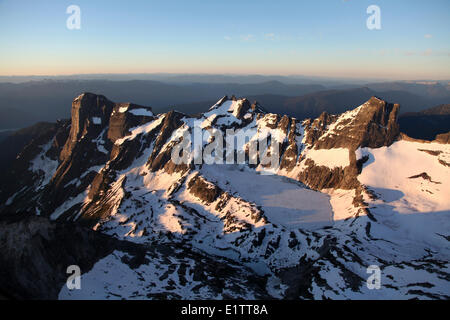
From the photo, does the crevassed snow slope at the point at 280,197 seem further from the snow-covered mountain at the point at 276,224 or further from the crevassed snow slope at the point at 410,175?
the crevassed snow slope at the point at 410,175

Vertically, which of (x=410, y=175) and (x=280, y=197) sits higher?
(x=410, y=175)

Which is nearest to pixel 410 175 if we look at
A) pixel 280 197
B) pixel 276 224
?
pixel 280 197

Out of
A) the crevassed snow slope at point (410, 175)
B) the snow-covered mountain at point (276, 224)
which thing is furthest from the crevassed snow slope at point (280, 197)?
the crevassed snow slope at point (410, 175)

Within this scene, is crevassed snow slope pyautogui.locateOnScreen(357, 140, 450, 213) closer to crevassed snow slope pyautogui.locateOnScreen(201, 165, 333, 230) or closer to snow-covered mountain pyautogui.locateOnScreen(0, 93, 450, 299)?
snow-covered mountain pyautogui.locateOnScreen(0, 93, 450, 299)

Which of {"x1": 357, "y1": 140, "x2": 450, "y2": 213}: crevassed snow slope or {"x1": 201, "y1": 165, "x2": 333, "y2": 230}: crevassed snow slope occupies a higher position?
{"x1": 357, "y1": 140, "x2": 450, "y2": 213}: crevassed snow slope

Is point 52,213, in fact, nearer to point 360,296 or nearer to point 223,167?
point 223,167

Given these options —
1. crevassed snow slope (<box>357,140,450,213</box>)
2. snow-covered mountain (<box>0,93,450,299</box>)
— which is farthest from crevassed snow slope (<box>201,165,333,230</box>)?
crevassed snow slope (<box>357,140,450,213</box>)

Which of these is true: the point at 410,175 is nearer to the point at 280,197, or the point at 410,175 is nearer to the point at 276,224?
the point at 280,197
